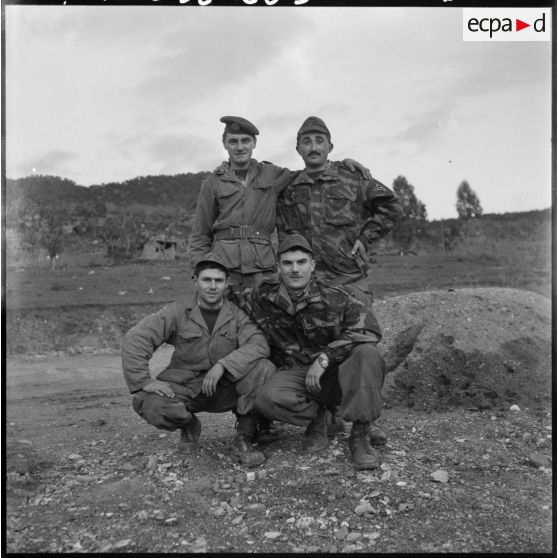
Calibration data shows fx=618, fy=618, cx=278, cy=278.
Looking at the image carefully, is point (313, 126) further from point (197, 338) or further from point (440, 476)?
point (440, 476)

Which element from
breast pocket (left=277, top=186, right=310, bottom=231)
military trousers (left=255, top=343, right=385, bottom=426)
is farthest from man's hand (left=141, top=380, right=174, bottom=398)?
breast pocket (left=277, top=186, right=310, bottom=231)

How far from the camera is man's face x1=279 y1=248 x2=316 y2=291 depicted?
3.94 m

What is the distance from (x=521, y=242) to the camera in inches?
969

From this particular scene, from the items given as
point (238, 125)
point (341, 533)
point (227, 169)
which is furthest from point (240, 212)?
point (341, 533)

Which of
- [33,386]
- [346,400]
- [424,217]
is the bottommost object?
[33,386]

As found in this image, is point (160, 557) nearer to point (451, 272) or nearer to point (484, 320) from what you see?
point (484, 320)

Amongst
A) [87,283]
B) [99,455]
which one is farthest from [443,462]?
[87,283]

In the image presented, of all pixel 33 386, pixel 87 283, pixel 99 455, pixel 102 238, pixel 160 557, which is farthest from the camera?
pixel 102 238

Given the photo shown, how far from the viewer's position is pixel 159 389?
386cm

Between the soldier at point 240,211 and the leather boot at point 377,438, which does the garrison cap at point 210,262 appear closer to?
the soldier at point 240,211

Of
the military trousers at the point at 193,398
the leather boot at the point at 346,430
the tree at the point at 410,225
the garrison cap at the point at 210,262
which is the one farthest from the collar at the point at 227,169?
the tree at the point at 410,225

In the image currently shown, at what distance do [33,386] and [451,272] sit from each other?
16.6 meters

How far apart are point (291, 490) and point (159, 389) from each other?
3.34 ft

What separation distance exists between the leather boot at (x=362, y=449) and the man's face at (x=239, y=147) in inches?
80.9
